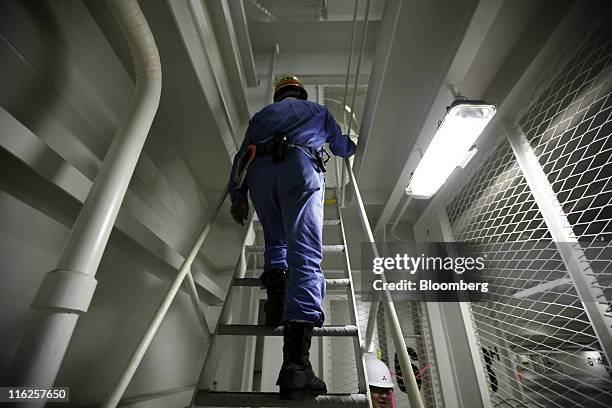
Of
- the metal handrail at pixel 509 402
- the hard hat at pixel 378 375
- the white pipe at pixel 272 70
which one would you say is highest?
the white pipe at pixel 272 70

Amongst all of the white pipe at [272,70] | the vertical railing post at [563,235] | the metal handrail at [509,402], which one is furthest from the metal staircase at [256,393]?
the white pipe at [272,70]

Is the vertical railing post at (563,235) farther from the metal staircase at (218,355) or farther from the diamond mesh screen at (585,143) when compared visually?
the metal staircase at (218,355)

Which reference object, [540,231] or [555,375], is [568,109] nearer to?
[540,231]

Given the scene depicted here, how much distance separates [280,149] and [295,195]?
0.24 metres

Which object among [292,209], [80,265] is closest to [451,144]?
[292,209]

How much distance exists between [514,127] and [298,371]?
1822mm

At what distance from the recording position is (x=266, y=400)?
0.89 metres

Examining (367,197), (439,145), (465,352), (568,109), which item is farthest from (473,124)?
(465,352)

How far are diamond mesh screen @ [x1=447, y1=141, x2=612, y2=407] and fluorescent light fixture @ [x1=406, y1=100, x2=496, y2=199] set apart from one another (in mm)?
482

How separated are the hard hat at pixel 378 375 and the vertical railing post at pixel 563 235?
1278 millimetres

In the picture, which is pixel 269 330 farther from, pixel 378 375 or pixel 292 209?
pixel 378 375

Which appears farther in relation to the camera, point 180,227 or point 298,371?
point 180,227

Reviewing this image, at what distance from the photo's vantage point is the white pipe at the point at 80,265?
506 millimetres

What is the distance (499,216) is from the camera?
1.87 meters
